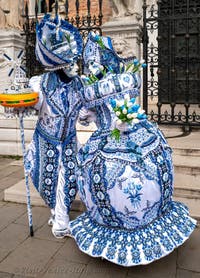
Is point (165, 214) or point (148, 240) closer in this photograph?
point (148, 240)

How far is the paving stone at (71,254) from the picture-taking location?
3.09 meters

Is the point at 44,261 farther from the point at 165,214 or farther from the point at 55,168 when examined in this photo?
the point at 165,214

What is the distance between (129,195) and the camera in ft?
8.73

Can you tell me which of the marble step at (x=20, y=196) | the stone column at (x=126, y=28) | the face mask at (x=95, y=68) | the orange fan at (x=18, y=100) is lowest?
the marble step at (x=20, y=196)

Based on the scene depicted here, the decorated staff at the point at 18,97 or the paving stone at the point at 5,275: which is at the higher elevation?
the decorated staff at the point at 18,97

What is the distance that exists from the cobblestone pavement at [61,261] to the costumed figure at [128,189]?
267mm

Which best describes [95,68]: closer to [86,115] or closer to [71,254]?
[86,115]

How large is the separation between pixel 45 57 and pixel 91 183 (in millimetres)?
1333

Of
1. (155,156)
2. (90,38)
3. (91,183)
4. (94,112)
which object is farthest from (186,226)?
(90,38)

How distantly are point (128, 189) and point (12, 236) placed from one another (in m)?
1.64

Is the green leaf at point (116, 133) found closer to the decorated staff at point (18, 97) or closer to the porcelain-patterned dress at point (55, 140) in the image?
the porcelain-patterned dress at point (55, 140)

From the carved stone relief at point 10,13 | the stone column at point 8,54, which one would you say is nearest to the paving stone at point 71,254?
the stone column at point 8,54

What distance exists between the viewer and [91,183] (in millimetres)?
2814

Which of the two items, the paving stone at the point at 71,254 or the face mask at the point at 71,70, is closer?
the paving stone at the point at 71,254
